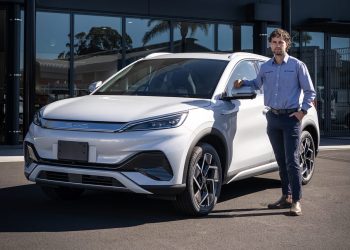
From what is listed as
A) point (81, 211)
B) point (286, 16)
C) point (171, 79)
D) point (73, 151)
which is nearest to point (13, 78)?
point (286, 16)

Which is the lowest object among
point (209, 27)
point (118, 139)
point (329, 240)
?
point (329, 240)

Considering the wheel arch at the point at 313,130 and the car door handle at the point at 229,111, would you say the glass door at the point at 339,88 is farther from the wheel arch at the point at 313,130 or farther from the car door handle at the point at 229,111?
the car door handle at the point at 229,111

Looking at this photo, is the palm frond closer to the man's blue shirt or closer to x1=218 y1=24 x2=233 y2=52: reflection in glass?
x1=218 y1=24 x2=233 y2=52: reflection in glass

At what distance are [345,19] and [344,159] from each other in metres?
7.62

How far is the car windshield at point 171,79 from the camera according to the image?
248 inches

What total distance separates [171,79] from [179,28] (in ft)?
29.0

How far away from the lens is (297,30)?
1723cm

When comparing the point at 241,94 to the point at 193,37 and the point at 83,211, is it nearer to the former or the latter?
the point at 83,211

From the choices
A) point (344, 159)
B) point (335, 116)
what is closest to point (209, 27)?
point (335, 116)

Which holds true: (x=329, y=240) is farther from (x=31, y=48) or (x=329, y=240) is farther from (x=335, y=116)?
(x=335, y=116)

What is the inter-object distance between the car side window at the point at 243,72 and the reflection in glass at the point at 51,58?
7396 millimetres

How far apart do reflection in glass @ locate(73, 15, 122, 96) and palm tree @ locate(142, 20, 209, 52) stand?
0.56 metres

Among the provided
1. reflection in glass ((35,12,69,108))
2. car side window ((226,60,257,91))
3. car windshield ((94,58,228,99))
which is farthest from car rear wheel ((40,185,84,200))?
reflection in glass ((35,12,69,108))

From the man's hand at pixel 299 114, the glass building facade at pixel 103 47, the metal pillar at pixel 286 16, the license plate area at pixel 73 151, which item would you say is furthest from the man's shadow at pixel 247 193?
the metal pillar at pixel 286 16
